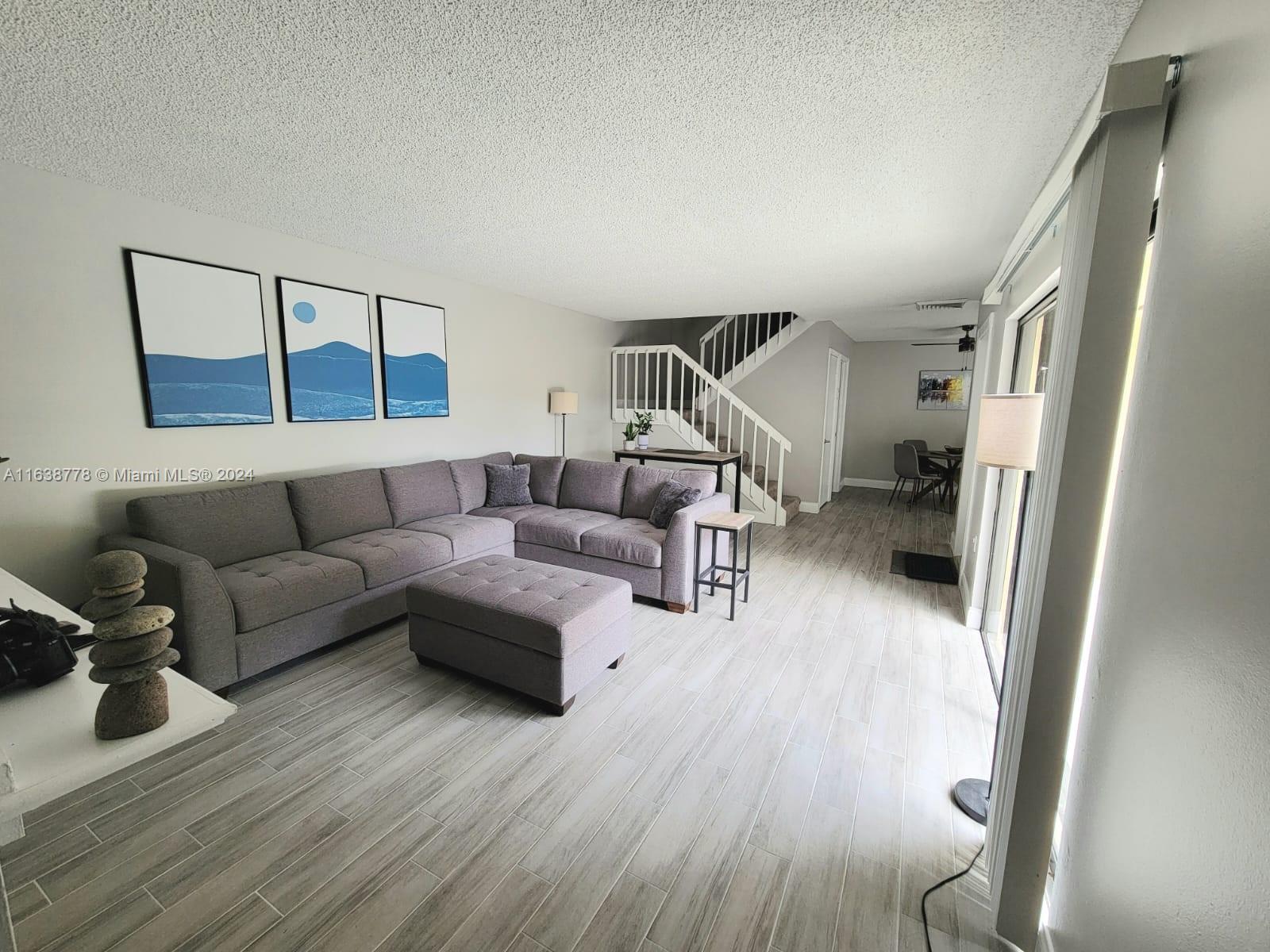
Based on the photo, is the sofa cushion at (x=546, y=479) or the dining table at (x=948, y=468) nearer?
the sofa cushion at (x=546, y=479)

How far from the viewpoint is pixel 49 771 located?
2.64 feet

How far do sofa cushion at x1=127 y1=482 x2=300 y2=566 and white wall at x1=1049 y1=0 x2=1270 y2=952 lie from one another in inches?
141

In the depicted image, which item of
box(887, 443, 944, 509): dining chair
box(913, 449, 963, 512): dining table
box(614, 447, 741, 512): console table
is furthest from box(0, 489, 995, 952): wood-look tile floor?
box(913, 449, 963, 512): dining table

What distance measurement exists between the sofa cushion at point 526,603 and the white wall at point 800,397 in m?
4.69

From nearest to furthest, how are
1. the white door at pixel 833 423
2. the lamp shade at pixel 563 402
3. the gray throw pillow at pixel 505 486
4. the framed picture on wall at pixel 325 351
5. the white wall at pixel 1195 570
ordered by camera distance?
the white wall at pixel 1195 570
the framed picture on wall at pixel 325 351
the gray throw pillow at pixel 505 486
the lamp shade at pixel 563 402
the white door at pixel 833 423

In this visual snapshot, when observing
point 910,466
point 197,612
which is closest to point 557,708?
point 197,612

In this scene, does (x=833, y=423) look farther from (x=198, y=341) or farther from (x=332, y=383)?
(x=198, y=341)

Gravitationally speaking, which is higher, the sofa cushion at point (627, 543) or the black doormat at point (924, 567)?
the sofa cushion at point (627, 543)

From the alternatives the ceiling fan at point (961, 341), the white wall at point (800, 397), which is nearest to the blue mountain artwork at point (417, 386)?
the white wall at point (800, 397)

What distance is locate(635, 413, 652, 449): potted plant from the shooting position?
20.0 feet

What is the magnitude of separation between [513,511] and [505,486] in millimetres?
284

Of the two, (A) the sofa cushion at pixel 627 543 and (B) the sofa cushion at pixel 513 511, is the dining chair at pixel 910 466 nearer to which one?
(A) the sofa cushion at pixel 627 543

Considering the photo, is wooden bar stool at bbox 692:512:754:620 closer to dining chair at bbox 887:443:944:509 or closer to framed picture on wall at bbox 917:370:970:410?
dining chair at bbox 887:443:944:509

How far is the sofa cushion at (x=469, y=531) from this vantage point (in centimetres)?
354
